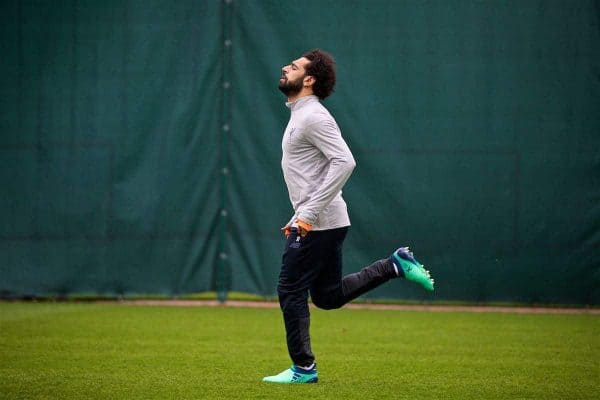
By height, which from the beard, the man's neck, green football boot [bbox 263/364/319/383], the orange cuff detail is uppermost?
the beard

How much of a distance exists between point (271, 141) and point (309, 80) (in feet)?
11.7

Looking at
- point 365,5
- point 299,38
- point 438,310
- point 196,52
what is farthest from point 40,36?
point 438,310

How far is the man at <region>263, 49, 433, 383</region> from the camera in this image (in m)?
4.93

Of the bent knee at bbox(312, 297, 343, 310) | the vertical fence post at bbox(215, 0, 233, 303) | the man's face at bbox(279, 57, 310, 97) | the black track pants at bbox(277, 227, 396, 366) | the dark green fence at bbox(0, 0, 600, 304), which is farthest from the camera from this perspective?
the vertical fence post at bbox(215, 0, 233, 303)

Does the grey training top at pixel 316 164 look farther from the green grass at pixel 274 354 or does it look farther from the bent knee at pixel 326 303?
the green grass at pixel 274 354

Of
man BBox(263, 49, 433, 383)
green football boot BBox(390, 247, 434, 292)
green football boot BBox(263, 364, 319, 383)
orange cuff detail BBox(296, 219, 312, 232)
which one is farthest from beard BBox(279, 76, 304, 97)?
green football boot BBox(263, 364, 319, 383)

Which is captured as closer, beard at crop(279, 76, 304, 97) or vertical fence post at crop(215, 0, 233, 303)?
beard at crop(279, 76, 304, 97)

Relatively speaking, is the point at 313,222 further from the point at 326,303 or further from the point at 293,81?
the point at 293,81

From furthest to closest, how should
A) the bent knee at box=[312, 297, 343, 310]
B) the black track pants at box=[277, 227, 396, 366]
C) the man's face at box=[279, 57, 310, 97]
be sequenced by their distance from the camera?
the bent knee at box=[312, 297, 343, 310], the man's face at box=[279, 57, 310, 97], the black track pants at box=[277, 227, 396, 366]

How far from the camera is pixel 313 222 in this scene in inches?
192

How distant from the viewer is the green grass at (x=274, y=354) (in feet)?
15.9

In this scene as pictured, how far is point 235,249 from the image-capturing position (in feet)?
28.6

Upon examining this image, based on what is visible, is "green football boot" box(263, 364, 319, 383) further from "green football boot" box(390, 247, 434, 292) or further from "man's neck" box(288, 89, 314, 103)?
"man's neck" box(288, 89, 314, 103)

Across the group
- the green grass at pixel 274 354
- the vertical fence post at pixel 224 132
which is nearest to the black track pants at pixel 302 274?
the green grass at pixel 274 354
